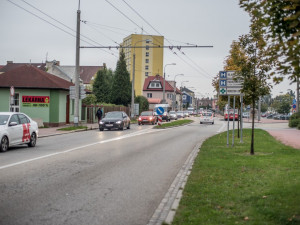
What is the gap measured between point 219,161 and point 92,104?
3289 centimetres

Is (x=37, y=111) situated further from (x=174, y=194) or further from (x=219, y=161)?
(x=174, y=194)

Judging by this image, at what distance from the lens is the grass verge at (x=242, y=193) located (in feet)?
17.9

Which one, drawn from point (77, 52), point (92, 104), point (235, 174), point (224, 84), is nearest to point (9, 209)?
point (235, 174)

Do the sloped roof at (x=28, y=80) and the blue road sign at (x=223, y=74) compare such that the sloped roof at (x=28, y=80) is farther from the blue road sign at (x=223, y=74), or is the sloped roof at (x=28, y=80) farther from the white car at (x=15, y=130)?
the blue road sign at (x=223, y=74)

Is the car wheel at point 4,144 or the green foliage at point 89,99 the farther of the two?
the green foliage at point 89,99

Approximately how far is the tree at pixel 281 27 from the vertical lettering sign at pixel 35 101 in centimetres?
3003

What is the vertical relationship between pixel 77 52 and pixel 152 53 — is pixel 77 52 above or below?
below

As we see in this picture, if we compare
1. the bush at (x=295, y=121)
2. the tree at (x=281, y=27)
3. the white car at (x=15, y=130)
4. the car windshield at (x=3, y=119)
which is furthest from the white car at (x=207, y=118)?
the tree at (x=281, y=27)

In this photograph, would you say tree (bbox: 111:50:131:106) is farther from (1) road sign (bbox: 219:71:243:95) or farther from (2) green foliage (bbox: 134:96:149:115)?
(1) road sign (bbox: 219:71:243:95)

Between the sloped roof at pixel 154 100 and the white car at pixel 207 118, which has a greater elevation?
the sloped roof at pixel 154 100

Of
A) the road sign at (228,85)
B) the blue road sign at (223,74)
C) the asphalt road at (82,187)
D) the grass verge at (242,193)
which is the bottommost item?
the asphalt road at (82,187)

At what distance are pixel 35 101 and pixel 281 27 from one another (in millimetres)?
30732

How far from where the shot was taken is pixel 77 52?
1097 inches

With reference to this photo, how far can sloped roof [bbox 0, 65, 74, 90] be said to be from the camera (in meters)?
33.1
